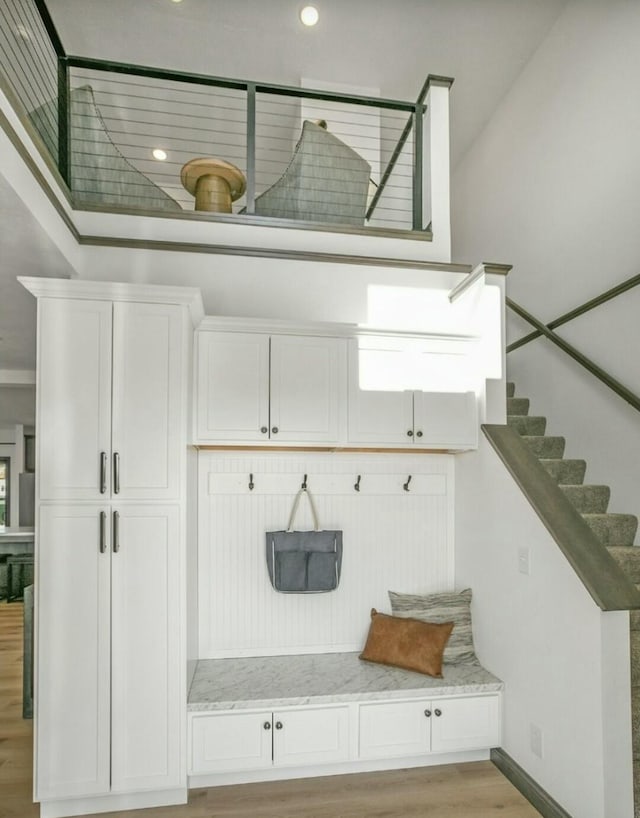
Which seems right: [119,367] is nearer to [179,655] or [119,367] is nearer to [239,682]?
[179,655]

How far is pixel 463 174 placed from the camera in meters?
5.89

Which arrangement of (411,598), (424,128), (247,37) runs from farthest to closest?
(247,37), (424,128), (411,598)

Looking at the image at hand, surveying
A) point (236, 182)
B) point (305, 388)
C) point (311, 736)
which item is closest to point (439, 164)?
point (236, 182)

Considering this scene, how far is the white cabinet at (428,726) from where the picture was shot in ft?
8.54

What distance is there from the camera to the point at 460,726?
2.67 meters

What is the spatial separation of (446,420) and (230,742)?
6.45ft

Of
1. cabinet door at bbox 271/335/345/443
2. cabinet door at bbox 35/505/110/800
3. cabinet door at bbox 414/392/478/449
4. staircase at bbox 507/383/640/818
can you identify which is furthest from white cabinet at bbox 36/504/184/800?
staircase at bbox 507/383/640/818

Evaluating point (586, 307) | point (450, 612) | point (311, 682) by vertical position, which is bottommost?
point (311, 682)

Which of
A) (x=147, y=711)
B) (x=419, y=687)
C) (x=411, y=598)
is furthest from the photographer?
(x=411, y=598)

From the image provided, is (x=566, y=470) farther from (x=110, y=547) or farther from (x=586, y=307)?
(x=110, y=547)

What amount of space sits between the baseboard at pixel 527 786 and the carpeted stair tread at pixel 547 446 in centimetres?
186

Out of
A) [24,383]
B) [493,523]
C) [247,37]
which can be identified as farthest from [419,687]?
[247,37]

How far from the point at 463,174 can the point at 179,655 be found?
560cm

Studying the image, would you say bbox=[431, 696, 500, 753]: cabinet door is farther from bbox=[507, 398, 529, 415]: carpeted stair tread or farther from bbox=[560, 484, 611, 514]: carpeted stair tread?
bbox=[507, 398, 529, 415]: carpeted stair tread
